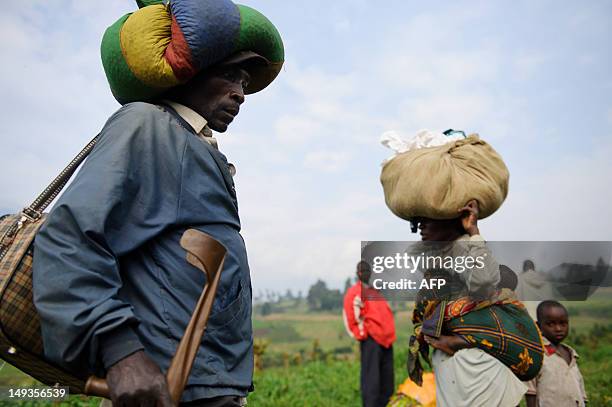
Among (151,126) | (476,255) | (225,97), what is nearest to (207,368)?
(151,126)

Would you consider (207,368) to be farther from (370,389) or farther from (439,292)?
(370,389)

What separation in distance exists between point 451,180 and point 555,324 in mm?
2179

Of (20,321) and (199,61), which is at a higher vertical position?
(199,61)

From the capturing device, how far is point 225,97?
80.7 inches

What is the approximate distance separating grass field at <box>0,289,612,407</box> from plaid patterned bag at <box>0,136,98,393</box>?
3.70 metres

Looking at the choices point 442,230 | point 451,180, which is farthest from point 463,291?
point 451,180

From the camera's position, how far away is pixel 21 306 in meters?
1.44

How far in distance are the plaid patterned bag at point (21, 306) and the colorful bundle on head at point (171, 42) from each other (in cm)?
61

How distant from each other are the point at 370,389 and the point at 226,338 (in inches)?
239

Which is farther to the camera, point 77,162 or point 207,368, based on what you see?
point 77,162

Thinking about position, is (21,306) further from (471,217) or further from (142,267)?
(471,217)

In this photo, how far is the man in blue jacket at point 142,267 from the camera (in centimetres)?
135

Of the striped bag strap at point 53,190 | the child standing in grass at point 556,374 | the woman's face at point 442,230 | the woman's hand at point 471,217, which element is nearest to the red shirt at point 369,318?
the child standing in grass at point 556,374

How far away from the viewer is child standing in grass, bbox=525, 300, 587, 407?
440 centimetres
